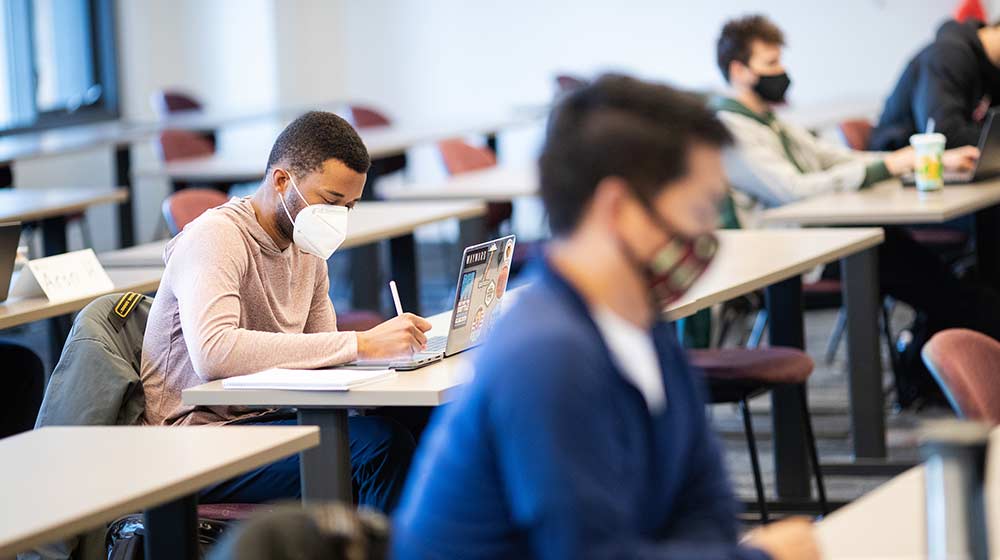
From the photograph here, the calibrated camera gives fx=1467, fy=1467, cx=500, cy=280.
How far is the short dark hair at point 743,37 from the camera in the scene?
438cm

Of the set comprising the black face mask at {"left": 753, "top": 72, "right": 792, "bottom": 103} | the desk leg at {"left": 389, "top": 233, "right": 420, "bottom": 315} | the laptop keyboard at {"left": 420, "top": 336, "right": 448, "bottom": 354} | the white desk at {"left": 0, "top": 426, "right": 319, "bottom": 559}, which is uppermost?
the black face mask at {"left": 753, "top": 72, "right": 792, "bottom": 103}

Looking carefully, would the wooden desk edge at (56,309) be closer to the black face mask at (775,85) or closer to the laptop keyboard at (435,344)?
the laptop keyboard at (435,344)

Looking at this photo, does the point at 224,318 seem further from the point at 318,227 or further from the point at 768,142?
the point at 768,142

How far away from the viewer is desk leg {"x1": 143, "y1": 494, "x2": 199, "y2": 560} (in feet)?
6.70

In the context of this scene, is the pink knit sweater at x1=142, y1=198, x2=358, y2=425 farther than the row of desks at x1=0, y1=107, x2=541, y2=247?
No

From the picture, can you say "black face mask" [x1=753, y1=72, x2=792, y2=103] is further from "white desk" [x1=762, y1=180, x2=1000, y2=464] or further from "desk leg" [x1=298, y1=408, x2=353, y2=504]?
"desk leg" [x1=298, y1=408, x2=353, y2=504]

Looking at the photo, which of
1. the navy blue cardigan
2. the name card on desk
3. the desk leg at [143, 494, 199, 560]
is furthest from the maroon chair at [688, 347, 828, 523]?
the navy blue cardigan

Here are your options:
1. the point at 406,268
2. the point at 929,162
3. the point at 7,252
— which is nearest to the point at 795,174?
the point at 929,162

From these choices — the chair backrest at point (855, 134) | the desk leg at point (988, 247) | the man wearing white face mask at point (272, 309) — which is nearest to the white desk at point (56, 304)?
the man wearing white face mask at point (272, 309)

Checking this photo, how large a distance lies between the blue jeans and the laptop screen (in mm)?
188

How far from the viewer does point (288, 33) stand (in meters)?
9.15

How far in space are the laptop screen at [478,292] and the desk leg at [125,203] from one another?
448 cm

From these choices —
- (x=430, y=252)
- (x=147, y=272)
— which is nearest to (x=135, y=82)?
(x=430, y=252)

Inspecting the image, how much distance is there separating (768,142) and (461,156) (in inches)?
68.5
